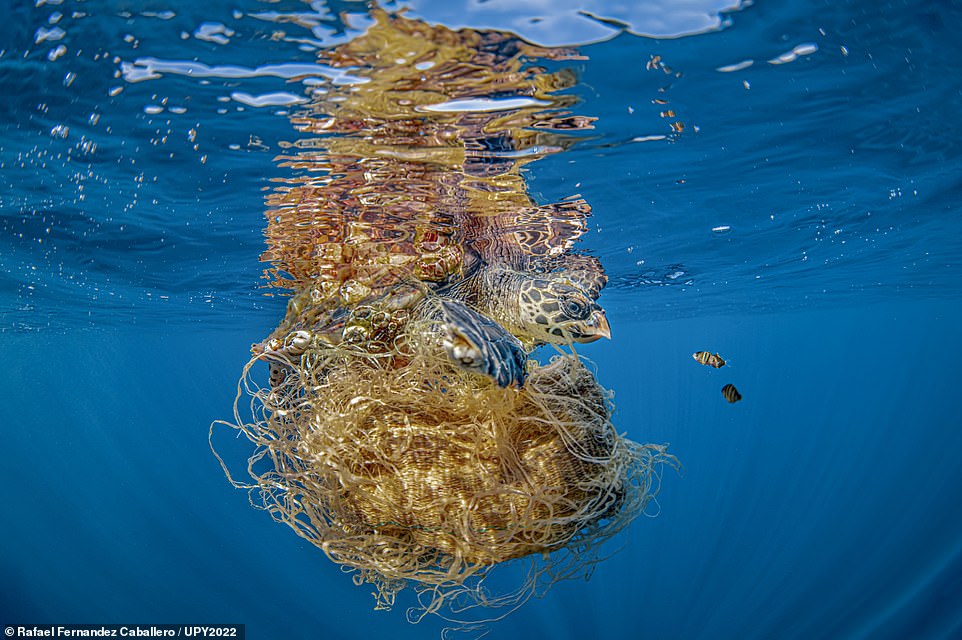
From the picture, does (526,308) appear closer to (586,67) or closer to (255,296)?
(586,67)

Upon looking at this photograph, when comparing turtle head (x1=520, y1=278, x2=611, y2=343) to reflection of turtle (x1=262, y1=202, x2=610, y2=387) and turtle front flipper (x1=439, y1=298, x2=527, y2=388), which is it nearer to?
reflection of turtle (x1=262, y1=202, x2=610, y2=387)

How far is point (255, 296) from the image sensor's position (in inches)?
540

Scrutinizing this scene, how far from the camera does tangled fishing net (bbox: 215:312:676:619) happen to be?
2.56 meters

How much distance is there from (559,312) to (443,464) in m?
1.78

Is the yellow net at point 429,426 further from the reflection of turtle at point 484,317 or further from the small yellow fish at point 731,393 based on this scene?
the small yellow fish at point 731,393

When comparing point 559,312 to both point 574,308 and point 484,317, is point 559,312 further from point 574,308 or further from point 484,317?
point 484,317

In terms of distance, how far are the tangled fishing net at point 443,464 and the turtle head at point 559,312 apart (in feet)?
2.71

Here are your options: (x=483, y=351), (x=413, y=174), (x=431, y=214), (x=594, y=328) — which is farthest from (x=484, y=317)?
(x=431, y=214)

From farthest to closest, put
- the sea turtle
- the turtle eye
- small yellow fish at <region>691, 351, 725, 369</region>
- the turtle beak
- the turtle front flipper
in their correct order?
1. small yellow fish at <region>691, 351, 725, 369</region>
2. the turtle eye
3. the turtle beak
4. the sea turtle
5. the turtle front flipper

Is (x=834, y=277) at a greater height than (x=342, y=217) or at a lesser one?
lesser

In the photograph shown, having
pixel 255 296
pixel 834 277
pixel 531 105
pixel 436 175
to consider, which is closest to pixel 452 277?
pixel 436 175

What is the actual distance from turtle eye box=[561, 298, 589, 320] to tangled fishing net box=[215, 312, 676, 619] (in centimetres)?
91

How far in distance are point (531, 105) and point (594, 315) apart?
196cm

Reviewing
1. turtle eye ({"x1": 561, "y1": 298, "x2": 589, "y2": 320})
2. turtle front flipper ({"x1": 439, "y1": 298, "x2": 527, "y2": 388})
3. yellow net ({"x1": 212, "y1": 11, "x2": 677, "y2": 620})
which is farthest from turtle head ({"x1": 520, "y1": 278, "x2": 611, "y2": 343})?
turtle front flipper ({"x1": 439, "y1": 298, "x2": 527, "y2": 388})
